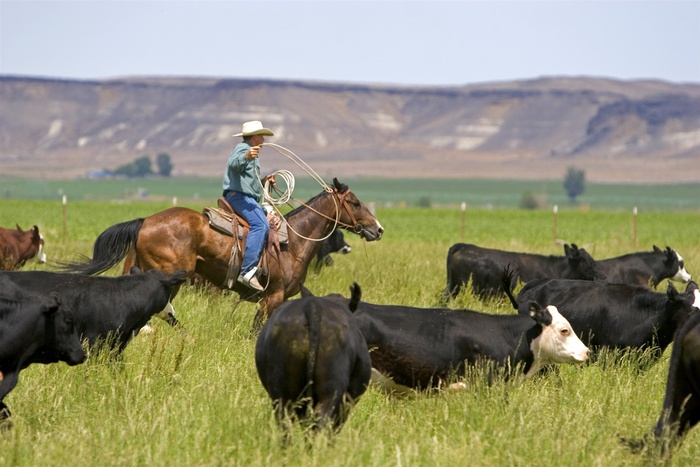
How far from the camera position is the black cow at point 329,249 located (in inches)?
739

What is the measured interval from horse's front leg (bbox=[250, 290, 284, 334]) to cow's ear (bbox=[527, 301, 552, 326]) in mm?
3852

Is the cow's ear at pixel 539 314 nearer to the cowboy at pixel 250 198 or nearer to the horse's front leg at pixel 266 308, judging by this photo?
the horse's front leg at pixel 266 308

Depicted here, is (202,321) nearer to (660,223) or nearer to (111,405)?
(111,405)

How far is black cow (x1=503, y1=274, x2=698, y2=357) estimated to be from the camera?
10.7 meters

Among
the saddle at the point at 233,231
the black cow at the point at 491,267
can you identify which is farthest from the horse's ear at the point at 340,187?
the black cow at the point at 491,267

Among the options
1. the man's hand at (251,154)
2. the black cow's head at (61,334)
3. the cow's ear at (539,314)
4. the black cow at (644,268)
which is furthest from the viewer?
the black cow at (644,268)

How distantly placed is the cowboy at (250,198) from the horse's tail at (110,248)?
41.8 inches

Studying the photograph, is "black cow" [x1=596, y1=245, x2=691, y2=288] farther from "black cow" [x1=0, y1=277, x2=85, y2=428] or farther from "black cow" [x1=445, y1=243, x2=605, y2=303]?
"black cow" [x1=0, y1=277, x2=85, y2=428]

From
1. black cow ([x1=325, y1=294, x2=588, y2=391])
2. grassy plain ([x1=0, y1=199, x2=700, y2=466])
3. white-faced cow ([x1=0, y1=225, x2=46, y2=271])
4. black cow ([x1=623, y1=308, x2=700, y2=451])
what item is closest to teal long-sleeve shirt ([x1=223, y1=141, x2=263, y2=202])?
grassy plain ([x1=0, y1=199, x2=700, y2=466])

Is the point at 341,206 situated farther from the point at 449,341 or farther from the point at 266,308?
the point at 449,341

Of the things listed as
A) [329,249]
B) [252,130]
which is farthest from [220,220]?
[329,249]

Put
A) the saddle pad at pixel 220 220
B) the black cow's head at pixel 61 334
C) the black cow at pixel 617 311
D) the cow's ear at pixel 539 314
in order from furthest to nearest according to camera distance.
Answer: the saddle pad at pixel 220 220 < the black cow at pixel 617 311 < the cow's ear at pixel 539 314 < the black cow's head at pixel 61 334

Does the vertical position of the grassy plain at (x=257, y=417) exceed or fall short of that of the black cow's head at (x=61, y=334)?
it falls short

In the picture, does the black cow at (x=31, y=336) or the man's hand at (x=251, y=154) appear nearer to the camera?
the black cow at (x=31, y=336)
